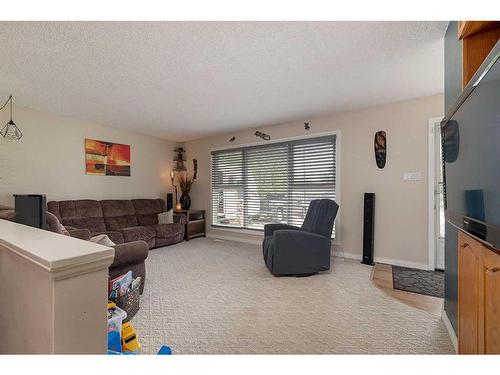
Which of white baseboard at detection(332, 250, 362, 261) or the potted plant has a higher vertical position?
the potted plant

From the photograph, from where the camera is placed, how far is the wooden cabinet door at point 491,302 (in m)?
0.89

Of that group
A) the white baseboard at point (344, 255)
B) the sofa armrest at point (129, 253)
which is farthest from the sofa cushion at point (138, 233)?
the white baseboard at point (344, 255)

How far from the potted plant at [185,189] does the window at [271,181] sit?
670 millimetres

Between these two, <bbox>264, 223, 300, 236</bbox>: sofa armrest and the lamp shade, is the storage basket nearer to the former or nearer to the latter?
<bbox>264, 223, 300, 236</bbox>: sofa armrest

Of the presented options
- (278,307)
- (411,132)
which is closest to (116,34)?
(278,307)

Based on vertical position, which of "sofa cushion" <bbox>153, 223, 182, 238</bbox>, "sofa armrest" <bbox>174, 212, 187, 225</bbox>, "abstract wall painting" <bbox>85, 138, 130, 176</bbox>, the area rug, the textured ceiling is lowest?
the area rug

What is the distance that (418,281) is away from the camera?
8.95 ft

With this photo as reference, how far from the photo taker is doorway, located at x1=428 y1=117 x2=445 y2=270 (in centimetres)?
306

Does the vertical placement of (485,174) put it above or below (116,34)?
below

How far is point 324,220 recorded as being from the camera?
9.91 ft

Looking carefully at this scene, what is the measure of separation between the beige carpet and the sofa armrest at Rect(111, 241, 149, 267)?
0.42m

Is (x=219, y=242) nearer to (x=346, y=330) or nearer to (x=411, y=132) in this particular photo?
(x=346, y=330)

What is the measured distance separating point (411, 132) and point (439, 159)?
Answer: 0.48 meters

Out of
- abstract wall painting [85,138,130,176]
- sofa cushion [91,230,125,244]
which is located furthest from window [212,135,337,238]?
sofa cushion [91,230,125,244]
